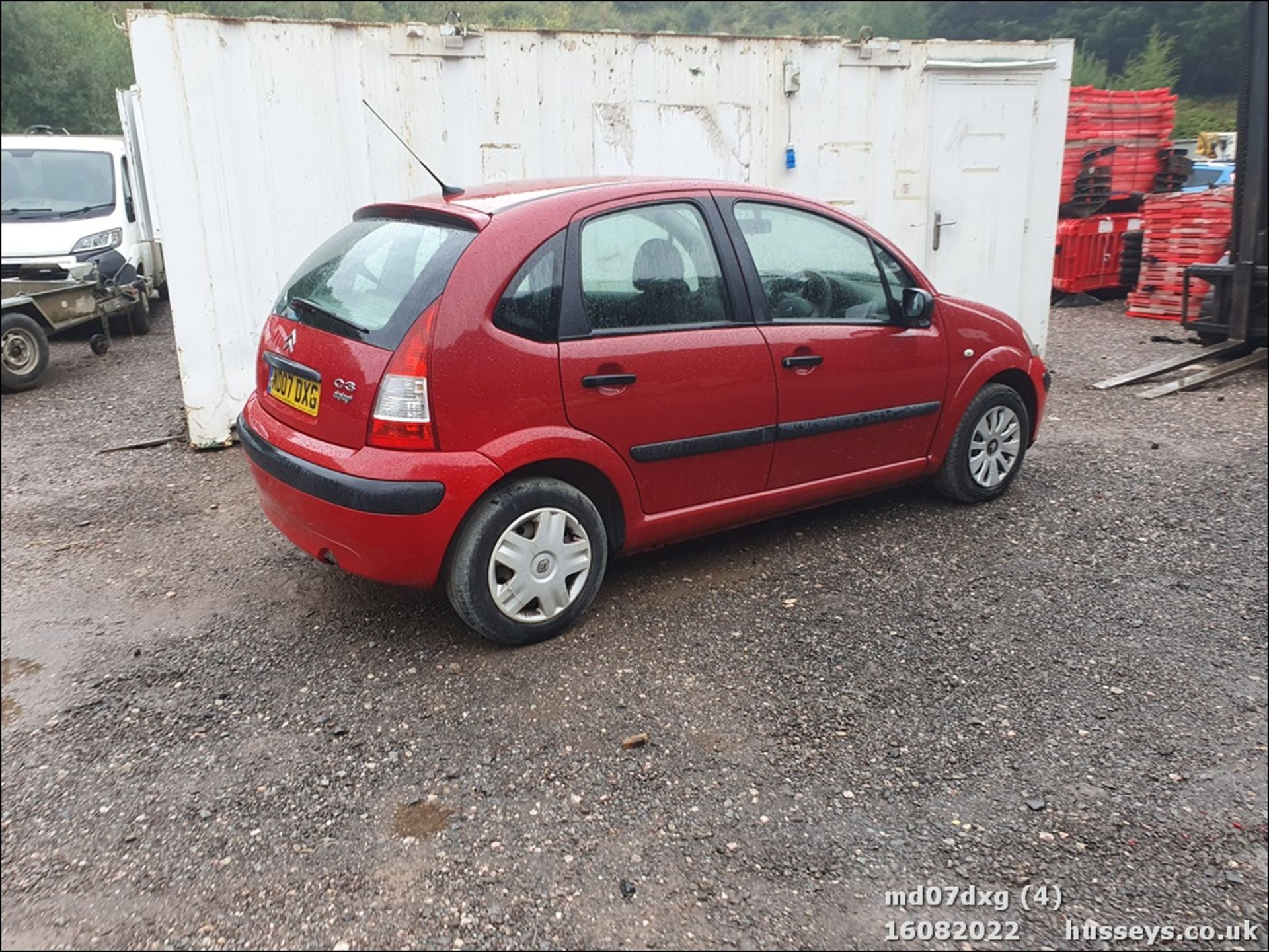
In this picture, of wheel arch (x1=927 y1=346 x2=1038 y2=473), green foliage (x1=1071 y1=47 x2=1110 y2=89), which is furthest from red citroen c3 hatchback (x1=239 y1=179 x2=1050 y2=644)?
green foliage (x1=1071 y1=47 x2=1110 y2=89)

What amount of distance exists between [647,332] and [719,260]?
1.70 feet

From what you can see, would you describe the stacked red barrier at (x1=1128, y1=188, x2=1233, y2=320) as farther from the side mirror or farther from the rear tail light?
the rear tail light

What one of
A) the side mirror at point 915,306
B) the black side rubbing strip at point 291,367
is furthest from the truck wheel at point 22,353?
the side mirror at point 915,306

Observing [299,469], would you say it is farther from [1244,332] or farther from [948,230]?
[1244,332]

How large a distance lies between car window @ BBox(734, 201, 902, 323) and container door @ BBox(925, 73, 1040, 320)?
4.07 m

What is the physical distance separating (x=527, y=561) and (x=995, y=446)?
2.81 meters

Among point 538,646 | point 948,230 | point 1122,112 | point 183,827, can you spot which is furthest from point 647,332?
point 1122,112

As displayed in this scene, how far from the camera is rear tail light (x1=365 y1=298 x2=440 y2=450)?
3.29 meters

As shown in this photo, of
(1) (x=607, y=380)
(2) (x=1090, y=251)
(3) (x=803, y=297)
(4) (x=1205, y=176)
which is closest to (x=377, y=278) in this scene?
(1) (x=607, y=380)

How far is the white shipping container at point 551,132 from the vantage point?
5.95m

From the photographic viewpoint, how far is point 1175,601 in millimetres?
4086

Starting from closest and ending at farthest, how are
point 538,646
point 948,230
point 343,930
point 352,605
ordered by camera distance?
point 343,930
point 538,646
point 352,605
point 948,230

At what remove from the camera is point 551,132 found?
22.5 feet

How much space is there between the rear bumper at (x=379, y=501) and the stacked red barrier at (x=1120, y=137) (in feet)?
42.2
